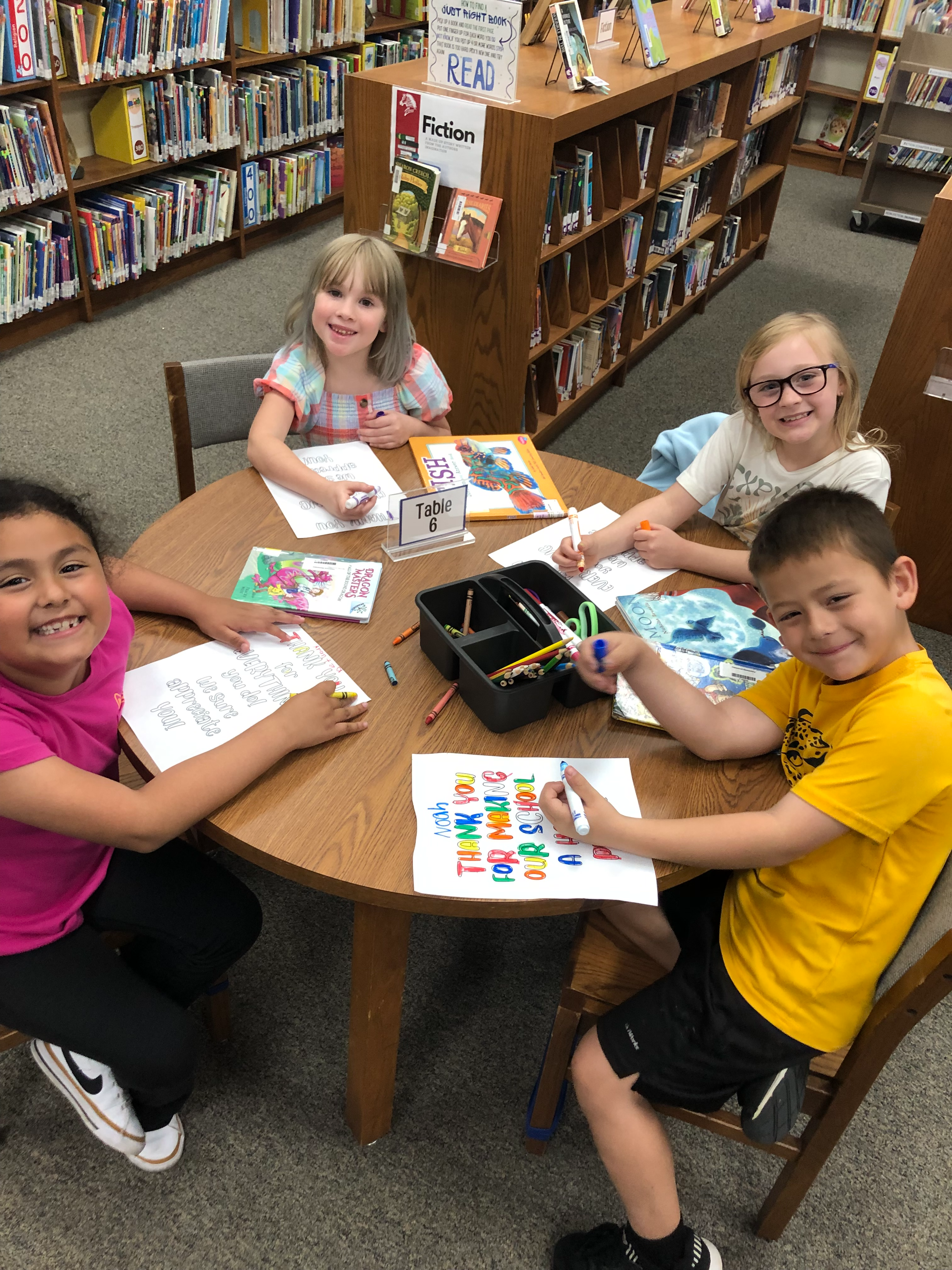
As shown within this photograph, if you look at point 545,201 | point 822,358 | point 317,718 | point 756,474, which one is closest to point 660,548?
point 756,474

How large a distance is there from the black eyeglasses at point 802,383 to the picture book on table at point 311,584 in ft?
2.49

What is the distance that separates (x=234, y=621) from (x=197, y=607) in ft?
0.18

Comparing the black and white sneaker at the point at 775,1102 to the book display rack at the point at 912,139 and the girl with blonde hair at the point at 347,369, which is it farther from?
the book display rack at the point at 912,139

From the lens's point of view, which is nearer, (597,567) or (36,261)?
(597,567)

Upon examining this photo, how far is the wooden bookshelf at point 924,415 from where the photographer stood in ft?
7.85

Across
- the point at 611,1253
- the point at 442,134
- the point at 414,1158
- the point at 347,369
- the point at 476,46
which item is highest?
the point at 476,46

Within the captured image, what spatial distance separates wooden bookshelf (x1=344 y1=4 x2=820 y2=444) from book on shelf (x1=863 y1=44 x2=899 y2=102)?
2042mm

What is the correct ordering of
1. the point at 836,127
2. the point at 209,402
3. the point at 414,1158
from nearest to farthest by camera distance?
the point at 414,1158
the point at 209,402
the point at 836,127

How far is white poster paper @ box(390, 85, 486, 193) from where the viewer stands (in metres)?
2.48

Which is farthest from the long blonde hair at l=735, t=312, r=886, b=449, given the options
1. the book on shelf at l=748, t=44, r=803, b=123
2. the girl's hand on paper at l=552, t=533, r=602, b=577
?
the book on shelf at l=748, t=44, r=803, b=123

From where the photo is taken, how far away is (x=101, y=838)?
110 cm

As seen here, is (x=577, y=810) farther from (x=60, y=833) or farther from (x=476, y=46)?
(x=476, y=46)

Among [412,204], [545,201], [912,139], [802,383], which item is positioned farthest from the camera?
[912,139]

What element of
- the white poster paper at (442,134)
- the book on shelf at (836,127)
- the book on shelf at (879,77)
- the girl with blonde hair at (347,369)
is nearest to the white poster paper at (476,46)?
the white poster paper at (442,134)
